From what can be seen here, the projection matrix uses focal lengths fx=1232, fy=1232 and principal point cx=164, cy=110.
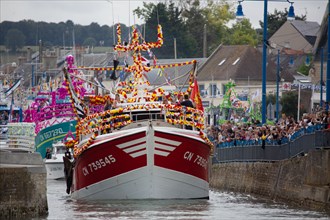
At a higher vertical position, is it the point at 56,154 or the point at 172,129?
the point at 172,129

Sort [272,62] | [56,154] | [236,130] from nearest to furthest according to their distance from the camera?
[236,130], [56,154], [272,62]

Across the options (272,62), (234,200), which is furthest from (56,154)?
(272,62)

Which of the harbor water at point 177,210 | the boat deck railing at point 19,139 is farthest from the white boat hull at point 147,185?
the boat deck railing at point 19,139

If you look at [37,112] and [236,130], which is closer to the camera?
[236,130]

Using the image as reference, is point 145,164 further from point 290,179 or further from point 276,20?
point 276,20

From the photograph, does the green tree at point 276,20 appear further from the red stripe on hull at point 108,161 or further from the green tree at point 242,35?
the red stripe on hull at point 108,161

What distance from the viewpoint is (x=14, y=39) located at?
122875 mm

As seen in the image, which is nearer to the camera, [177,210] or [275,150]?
[177,210]

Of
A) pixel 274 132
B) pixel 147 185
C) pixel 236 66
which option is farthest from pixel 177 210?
pixel 236 66

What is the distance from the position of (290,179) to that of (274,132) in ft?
18.2

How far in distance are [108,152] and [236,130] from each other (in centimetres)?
1736

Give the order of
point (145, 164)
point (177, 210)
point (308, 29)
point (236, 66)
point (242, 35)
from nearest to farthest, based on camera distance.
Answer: point (177, 210)
point (145, 164)
point (236, 66)
point (308, 29)
point (242, 35)

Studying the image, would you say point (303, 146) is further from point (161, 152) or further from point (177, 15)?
point (177, 15)

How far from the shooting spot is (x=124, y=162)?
33219 millimetres
